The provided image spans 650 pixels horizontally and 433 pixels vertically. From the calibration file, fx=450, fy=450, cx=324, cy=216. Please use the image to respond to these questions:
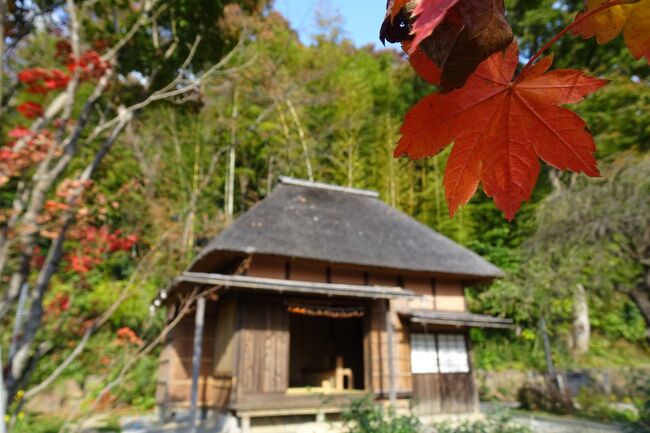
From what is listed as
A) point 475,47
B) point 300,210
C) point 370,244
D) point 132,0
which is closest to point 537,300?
point 370,244

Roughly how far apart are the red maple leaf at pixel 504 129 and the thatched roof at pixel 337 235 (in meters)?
6.22

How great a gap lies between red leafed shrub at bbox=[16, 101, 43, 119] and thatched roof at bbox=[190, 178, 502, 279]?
3480 mm

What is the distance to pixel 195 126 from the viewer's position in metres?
14.2

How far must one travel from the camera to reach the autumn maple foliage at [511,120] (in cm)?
41

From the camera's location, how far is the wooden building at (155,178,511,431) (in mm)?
6352

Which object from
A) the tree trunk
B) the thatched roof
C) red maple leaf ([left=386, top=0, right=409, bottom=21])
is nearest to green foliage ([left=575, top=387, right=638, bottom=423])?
the tree trunk

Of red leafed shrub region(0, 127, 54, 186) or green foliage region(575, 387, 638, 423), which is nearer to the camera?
red leafed shrub region(0, 127, 54, 186)

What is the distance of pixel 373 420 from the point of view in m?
4.77

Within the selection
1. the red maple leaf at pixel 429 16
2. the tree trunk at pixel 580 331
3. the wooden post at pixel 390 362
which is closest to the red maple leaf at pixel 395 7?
the red maple leaf at pixel 429 16

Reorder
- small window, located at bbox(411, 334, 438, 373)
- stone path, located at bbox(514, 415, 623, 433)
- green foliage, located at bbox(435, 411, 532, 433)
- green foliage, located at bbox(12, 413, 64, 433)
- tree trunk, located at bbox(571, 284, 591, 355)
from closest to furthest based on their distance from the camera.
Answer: green foliage, located at bbox(435, 411, 532, 433), green foliage, located at bbox(12, 413, 64, 433), stone path, located at bbox(514, 415, 623, 433), small window, located at bbox(411, 334, 438, 373), tree trunk, located at bbox(571, 284, 591, 355)

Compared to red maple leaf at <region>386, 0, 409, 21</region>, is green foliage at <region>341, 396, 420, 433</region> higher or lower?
lower

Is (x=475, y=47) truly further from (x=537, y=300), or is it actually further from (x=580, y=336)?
(x=580, y=336)

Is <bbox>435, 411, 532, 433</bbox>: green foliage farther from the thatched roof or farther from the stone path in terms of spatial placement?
the thatched roof

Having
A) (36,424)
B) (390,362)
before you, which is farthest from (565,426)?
(36,424)
